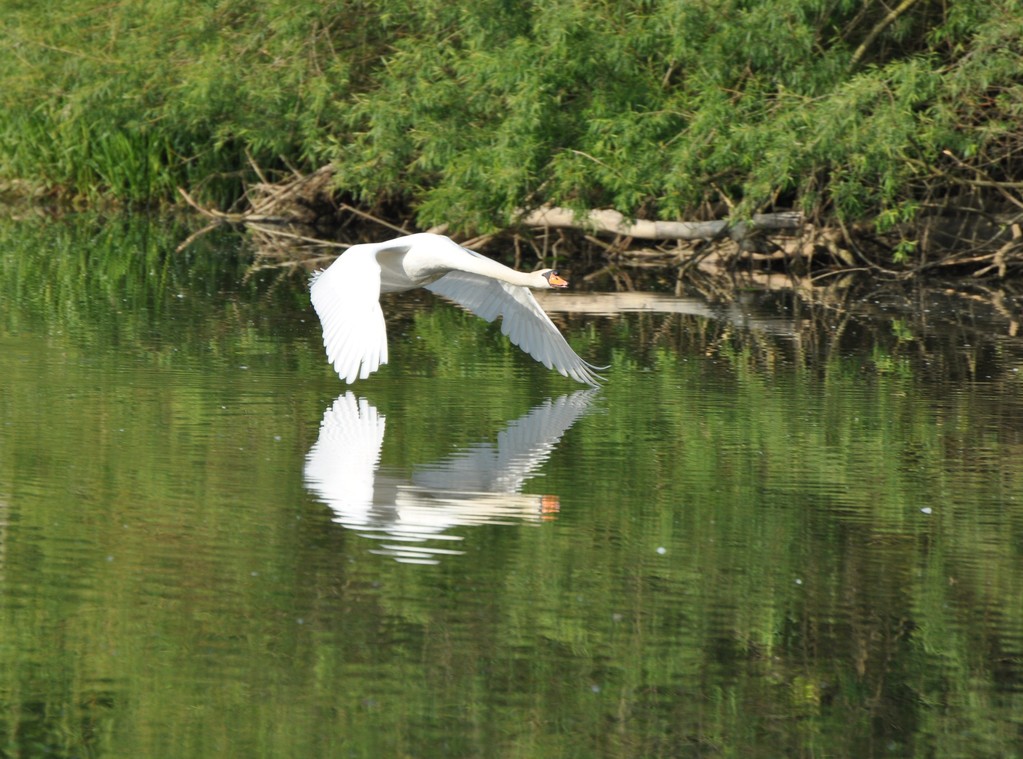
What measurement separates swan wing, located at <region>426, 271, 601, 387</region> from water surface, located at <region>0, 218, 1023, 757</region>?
0.22 metres

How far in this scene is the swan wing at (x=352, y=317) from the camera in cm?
910

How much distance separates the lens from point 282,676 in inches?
214

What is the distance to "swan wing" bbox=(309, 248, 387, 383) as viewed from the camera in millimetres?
9102

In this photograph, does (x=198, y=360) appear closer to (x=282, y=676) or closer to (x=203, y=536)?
(x=203, y=536)

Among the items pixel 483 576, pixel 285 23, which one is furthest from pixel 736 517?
pixel 285 23

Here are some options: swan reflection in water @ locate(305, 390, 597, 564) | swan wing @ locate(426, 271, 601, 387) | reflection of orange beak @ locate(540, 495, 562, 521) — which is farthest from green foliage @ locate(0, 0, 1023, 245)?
reflection of orange beak @ locate(540, 495, 562, 521)

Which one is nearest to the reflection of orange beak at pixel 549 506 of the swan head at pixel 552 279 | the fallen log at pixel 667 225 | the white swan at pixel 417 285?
the white swan at pixel 417 285

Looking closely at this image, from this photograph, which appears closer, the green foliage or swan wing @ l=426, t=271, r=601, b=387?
swan wing @ l=426, t=271, r=601, b=387

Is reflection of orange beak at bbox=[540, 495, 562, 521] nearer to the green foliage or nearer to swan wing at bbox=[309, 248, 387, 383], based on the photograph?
swan wing at bbox=[309, 248, 387, 383]

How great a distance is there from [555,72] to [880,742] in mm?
13649

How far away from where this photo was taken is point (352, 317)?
9.41 m

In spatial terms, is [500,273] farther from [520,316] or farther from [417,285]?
[417,285]

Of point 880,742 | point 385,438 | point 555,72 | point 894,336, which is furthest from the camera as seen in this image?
point 555,72

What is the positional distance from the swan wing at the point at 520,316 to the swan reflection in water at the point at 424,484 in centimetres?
125
